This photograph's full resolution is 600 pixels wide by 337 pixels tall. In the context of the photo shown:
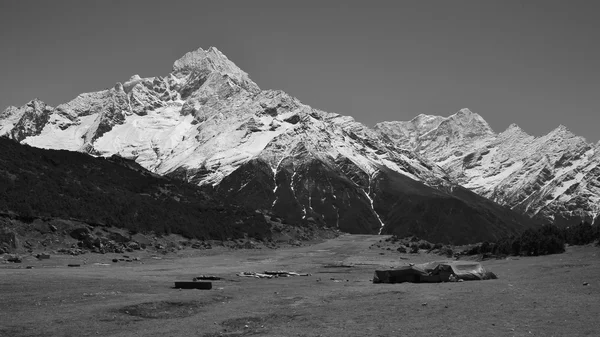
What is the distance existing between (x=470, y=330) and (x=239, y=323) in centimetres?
717

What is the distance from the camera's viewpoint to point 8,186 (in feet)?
216

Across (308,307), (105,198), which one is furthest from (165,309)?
(105,198)

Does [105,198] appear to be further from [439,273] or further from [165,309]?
[165,309]

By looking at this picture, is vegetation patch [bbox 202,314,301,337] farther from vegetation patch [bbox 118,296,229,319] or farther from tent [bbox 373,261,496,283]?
tent [bbox 373,261,496,283]

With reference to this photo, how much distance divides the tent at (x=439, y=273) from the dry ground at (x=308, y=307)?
45.6 inches

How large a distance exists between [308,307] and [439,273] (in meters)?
8.68

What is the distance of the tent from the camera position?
29.0 m

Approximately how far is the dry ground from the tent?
116cm

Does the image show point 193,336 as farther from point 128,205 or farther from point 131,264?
point 128,205

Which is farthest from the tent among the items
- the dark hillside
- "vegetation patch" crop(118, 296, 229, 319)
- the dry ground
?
the dark hillside

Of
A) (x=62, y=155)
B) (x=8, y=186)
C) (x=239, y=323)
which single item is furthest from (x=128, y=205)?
(x=239, y=323)

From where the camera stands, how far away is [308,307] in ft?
75.5

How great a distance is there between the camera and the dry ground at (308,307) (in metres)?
18.0

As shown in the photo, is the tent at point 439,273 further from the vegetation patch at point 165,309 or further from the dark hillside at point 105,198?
the dark hillside at point 105,198
